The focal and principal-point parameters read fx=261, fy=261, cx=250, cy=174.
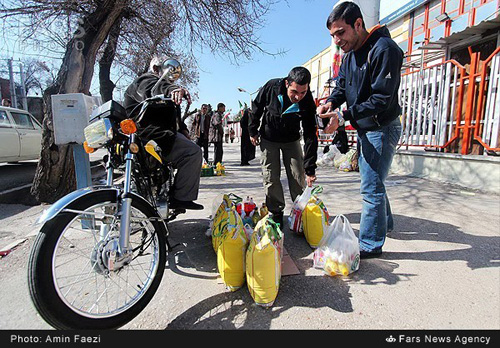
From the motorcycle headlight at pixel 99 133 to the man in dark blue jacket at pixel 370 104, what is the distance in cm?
162

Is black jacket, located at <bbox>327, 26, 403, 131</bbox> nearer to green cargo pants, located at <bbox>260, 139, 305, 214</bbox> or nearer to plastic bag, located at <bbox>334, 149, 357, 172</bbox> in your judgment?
green cargo pants, located at <bbox>260, 139, 305, 214</bbox>

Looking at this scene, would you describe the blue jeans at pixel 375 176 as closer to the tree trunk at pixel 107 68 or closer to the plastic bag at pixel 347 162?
the plastic bag at pixel 347 162

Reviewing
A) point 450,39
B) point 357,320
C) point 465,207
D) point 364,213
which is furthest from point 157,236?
point 450,39

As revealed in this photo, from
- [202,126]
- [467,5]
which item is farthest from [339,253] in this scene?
[467,5]

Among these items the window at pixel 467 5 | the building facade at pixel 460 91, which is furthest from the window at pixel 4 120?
the window at pixel 467 5

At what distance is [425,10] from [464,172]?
397 inches

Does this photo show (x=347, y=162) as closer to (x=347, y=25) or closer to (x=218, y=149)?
(x=218, y=149)

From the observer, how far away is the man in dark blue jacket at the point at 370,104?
1996mm

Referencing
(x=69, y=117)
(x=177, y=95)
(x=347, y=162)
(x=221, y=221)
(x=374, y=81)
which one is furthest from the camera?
(x=347, y=162)

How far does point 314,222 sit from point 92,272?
1883 mm

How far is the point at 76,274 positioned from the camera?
6.80ft

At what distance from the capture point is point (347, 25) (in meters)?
2.10

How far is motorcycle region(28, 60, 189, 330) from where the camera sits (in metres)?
1.27

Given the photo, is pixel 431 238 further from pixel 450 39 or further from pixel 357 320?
pixel 450 39
